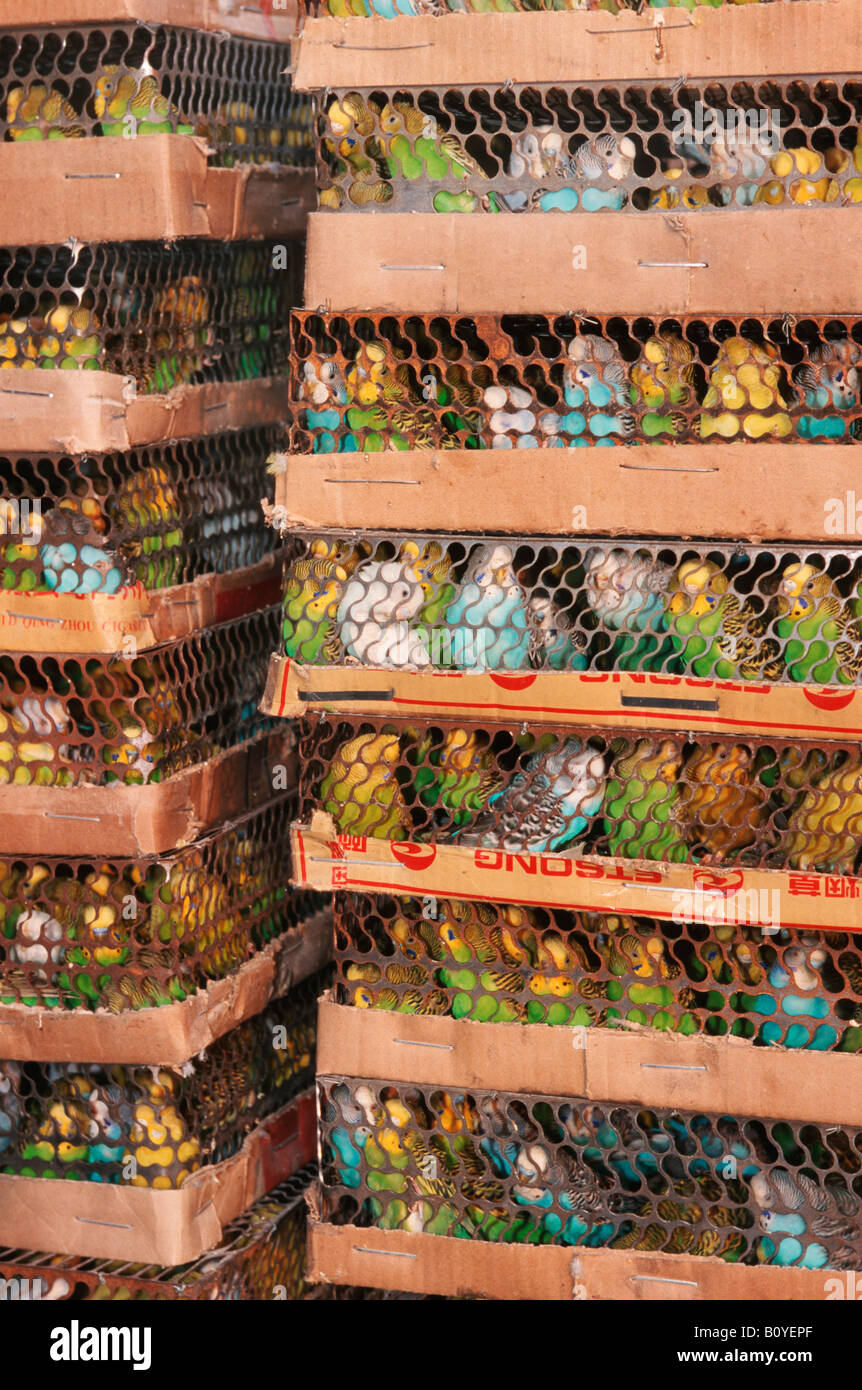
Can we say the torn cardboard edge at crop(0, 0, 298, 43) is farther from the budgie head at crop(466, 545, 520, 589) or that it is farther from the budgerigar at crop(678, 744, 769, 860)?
the budgerigar at crop(678, 744, 769, 860)

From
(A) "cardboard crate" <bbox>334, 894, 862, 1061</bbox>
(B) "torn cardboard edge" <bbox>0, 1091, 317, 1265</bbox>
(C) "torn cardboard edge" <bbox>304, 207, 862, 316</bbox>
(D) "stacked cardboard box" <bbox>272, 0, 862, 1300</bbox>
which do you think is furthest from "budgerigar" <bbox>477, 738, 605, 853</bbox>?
(B) "torn cardboard edge" <bbox>0, 1091, 317, 1265</bbox>

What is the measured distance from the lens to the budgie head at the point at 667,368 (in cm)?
272

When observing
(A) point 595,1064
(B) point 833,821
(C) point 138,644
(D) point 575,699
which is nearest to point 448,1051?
(A) point 595,1064

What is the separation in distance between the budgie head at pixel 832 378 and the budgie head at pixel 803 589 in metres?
0.26

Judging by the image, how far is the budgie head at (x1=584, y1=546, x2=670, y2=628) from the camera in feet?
9.12

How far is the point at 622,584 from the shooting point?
2.79 meters

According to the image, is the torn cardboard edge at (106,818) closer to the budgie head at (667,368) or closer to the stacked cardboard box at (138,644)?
the stacked cardboard box at (138,644)

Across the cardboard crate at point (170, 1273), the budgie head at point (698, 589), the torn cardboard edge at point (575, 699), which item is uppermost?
the budgie head at point (698, 589)

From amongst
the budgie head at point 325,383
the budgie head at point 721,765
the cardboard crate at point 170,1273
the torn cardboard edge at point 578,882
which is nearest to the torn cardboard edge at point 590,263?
the budgie head at point 325,383

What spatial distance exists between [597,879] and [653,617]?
1.43 feet

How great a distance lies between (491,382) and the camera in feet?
9.28

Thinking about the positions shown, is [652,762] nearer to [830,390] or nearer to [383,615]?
[383,615]

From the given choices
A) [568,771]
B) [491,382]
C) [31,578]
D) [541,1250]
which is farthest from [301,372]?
[541,1250]

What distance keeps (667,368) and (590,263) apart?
206 millimetres
